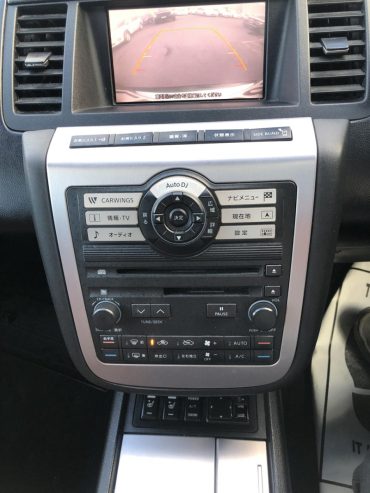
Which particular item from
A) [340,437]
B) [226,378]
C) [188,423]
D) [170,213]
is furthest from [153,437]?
[340,437]

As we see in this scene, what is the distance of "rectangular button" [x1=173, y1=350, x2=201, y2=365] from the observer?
80 cm

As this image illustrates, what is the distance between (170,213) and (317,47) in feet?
0.96

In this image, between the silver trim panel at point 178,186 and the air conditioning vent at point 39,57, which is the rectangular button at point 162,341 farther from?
the air conditioning vent at point 39,57

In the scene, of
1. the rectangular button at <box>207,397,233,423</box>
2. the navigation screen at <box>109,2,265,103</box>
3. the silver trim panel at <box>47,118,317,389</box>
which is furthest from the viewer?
the rectangular button at <box>207,397,233,423</box>

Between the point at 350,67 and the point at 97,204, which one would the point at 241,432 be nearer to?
the point at 97,204

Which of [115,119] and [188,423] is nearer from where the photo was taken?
[115,119]

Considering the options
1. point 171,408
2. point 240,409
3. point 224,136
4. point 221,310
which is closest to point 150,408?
point 171,408

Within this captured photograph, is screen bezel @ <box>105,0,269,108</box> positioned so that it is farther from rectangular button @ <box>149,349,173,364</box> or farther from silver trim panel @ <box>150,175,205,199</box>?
rectangular button @ <box>149,349,173,364</box>

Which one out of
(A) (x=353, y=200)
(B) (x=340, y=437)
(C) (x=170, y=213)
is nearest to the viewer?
(C) (x=170, y=213)

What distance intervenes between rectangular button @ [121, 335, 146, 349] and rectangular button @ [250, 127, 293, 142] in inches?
12.0

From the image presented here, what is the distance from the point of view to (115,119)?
0.76 m

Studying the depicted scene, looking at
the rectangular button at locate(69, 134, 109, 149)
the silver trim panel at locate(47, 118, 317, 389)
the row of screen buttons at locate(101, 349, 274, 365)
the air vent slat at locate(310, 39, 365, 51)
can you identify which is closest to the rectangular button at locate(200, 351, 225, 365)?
the row of screen buttons at locate(101, 349, 274, 365)

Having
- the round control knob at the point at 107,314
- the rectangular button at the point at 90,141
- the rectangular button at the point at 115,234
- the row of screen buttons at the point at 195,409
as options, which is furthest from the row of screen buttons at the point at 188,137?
the row of screen buttons at the point at 195,409

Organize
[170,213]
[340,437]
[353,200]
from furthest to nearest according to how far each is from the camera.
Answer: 1. [340,437]
2. [353,200]
3. [170,213]
